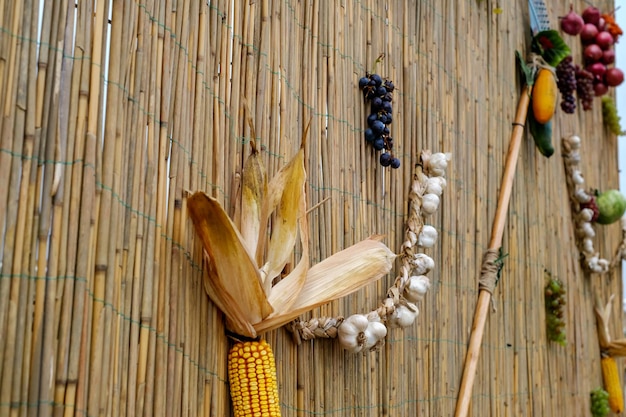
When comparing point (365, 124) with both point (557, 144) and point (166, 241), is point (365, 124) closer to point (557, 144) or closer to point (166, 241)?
point (166, 241)

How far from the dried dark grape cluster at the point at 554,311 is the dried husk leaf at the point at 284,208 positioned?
141 cm

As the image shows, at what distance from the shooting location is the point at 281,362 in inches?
58.2

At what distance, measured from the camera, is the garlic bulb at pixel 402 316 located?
65.4 inches

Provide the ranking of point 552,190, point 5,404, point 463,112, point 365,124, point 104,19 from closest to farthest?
point 5,404 < point 104,19 < point 365,124 < point 463,112 < point 552,190

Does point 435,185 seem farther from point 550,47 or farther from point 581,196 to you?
point 581,196

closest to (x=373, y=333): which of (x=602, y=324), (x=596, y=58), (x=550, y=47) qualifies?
(x=550, y=47)

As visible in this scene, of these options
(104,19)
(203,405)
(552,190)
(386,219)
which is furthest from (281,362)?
(552,190)

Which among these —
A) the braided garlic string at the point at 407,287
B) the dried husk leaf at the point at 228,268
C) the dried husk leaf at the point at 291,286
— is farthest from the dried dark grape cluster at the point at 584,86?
the dried husk leaf at the point at 228,268

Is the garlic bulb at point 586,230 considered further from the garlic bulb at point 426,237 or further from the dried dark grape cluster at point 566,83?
the garlic bulb at point 426,237

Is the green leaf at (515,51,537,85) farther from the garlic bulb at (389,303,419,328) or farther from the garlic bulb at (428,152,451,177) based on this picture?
the garlic bulb at (389,303,419,328)

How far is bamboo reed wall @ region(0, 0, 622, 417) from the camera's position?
42.9 inches

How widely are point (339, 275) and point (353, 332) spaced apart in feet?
0.46

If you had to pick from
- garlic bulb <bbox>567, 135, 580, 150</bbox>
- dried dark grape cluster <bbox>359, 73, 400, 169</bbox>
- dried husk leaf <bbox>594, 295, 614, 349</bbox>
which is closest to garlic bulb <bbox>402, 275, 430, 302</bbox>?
dried dark grape cluster <bbox>359, 73, 400, 169</bbox>

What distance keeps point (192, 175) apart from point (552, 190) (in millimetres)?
1691
